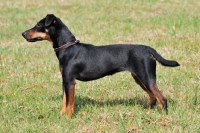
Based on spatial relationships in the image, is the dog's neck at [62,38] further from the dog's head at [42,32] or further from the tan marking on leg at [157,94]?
the tan marking on leg at [157,94]

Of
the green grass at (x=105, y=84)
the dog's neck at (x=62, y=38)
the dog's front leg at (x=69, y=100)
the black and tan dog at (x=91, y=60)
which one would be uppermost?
the dog's neck at (x=62, y=38)

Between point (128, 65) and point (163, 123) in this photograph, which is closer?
point (163, 123)

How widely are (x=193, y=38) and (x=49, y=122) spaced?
6.93 m

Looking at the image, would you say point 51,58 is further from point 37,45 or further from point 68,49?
point 68,49

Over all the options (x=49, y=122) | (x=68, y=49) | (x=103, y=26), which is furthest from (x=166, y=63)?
(x=103, y=26)

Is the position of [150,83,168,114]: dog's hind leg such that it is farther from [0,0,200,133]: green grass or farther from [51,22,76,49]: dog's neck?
[51,22,76,49]: dog's neck

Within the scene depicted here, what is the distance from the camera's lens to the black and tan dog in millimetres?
6227

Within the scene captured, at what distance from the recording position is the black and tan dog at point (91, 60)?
20.4 feet

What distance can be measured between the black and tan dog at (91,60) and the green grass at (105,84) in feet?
1.29

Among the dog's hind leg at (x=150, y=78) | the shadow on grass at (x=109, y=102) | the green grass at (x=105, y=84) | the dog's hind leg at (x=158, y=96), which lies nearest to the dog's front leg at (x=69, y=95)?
the green grass at (x=105, y=84)

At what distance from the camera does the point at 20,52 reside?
1063 cm

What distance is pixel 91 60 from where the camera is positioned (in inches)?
252

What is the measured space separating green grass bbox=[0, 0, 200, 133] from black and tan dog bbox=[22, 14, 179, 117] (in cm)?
39

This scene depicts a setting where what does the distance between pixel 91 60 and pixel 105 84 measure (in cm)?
164
